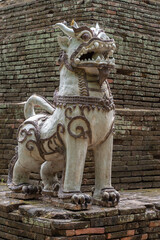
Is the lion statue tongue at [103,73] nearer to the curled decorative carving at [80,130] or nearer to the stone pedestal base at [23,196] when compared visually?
the curled decorative carving at [80,130]

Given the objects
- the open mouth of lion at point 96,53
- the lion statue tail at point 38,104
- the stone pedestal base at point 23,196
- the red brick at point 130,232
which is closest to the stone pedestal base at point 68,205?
the stone pedestal base at point 23,196

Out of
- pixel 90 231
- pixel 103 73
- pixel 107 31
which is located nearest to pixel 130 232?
pixel 90 231

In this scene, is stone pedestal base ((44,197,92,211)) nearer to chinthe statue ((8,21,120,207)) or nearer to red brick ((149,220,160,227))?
chinthe statue ((8,21,120,207))

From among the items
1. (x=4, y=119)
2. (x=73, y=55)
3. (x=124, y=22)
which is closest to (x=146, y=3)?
(x=124, y=22)

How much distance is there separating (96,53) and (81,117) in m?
0.76

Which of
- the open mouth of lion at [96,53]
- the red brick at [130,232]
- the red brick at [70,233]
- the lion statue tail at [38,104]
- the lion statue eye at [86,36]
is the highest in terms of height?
the lion statue eye at [86,36]

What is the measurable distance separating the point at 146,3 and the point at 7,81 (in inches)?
127

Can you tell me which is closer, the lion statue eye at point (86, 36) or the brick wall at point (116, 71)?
the lion statue eye at point (86, 36)

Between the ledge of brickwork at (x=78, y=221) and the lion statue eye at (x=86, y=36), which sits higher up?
the lion statue eye at (x=86, y=36)

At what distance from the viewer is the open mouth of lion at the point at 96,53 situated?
443 cm

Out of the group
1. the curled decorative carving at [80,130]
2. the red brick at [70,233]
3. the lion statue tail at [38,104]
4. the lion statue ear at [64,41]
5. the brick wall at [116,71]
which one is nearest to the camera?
the red brick at [70,233]

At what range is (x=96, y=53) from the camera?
456cm

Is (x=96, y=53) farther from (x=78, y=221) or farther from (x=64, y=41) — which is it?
(x=78, y=221)

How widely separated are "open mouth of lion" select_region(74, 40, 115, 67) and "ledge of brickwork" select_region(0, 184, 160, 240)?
1.60m
